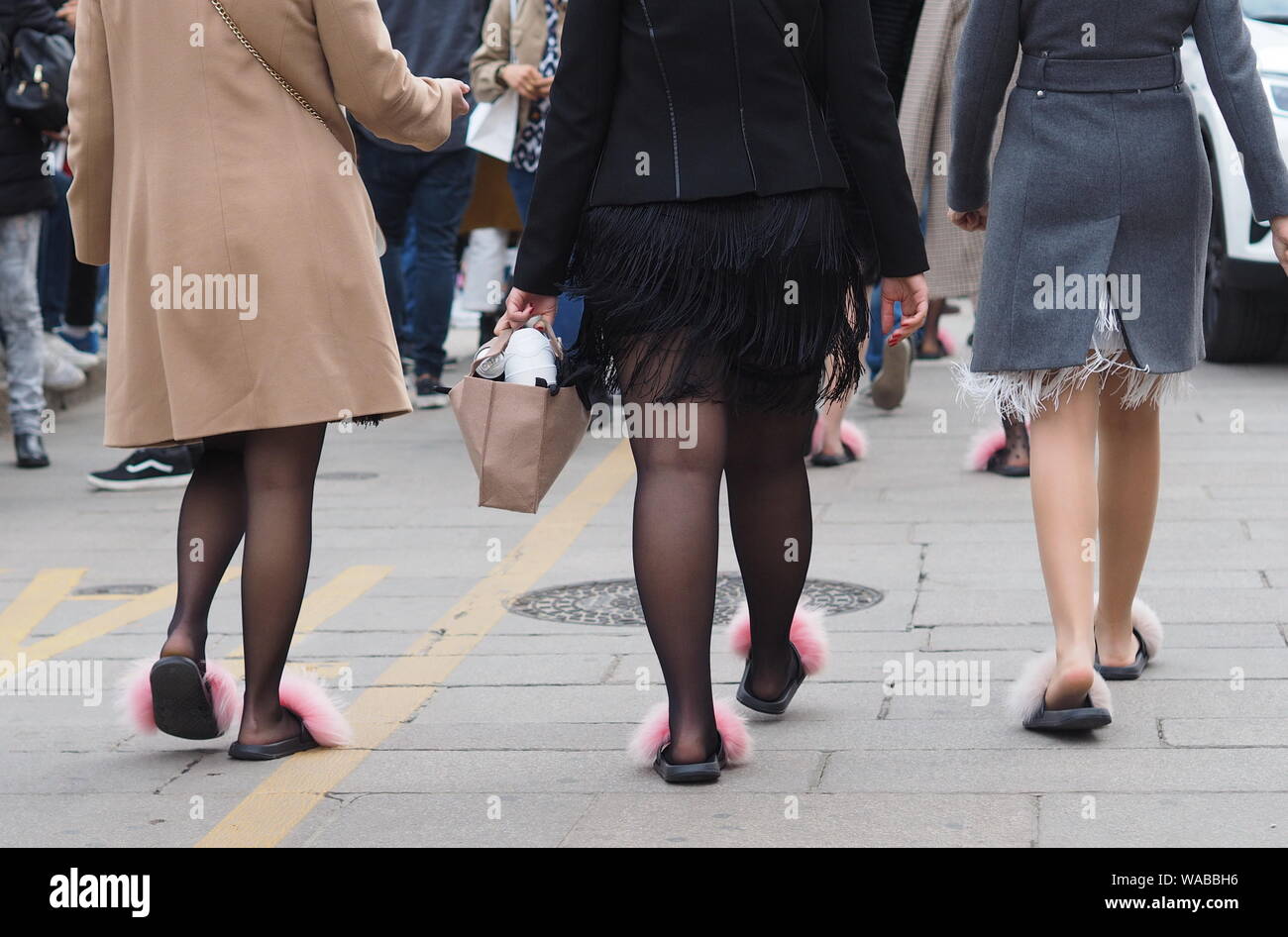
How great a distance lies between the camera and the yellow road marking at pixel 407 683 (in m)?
3.57

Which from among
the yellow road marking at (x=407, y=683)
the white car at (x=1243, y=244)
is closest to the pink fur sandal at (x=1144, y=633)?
the yellow road marking at (x=407, y=683)

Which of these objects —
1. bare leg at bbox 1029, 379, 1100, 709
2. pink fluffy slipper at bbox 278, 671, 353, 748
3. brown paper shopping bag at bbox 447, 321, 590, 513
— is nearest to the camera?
brown paper shopping bag at bbox 447, 321, 590, 513

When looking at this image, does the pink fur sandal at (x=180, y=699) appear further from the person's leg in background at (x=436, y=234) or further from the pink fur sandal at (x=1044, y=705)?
the person's leg in background at (x=436, y=234)

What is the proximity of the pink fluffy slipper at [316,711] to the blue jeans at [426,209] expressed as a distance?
500 centimetres

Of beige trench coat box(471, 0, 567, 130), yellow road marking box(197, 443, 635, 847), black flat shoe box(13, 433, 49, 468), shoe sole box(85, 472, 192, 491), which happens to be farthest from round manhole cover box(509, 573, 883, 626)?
black flat shoe box(13, 433, 49, 468)

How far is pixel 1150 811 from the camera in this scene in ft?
11.2

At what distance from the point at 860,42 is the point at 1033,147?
0.50m

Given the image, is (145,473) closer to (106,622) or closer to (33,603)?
(33,603)

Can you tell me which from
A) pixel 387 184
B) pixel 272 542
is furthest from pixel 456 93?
pixel 387 184

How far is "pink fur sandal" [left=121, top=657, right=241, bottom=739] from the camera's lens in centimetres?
391

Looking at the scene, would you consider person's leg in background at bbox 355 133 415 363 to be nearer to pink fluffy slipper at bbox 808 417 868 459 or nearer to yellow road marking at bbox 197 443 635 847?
pink fluffy slipper at bbox 808 417 868 459

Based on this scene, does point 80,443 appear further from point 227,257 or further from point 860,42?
point 860,42

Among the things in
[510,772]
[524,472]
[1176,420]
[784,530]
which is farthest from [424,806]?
[1176,420]

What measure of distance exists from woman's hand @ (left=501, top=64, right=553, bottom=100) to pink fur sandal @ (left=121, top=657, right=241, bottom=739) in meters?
4.63
